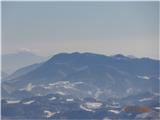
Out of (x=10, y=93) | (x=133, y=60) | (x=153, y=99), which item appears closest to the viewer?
(x=153, y=99)

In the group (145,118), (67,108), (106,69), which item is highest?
(106,69)

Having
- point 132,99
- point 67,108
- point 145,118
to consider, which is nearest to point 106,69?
point 132,99

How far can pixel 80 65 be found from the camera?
72.4 metres

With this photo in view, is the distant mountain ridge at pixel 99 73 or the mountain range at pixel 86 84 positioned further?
the distant mountain ridge at pixel 99 73

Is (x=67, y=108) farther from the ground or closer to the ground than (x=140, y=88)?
closer to the ground

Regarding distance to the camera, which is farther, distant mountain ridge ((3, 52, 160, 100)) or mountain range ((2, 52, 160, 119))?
distant mountain ridge ((3, 52, 160, 100))

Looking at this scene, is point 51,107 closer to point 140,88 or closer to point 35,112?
point 35,112

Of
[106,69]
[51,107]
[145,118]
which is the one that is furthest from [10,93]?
[106,69]

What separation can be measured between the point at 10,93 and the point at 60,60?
2335 centimetres

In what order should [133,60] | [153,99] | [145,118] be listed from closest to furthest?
[145,118], [153,99], [133,60]

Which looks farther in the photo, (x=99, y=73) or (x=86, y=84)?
(x=99, y=73)

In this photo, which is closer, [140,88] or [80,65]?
[140,88]

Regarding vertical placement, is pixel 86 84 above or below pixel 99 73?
below

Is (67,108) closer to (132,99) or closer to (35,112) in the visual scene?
(35,112)
